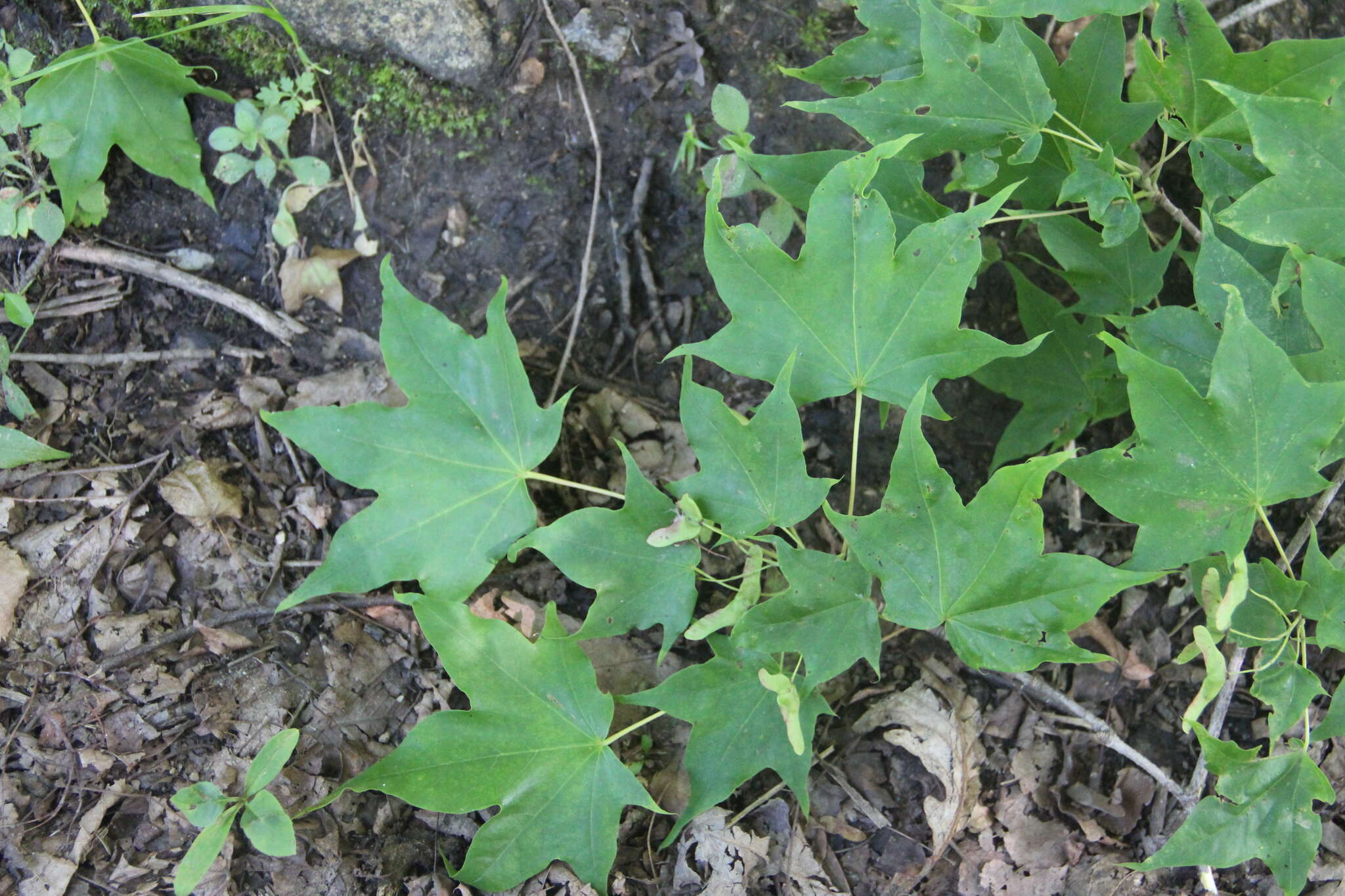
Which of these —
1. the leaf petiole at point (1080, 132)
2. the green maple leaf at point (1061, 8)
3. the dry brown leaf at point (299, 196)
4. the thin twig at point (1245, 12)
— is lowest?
the dry brown leaf at point (299, 196)

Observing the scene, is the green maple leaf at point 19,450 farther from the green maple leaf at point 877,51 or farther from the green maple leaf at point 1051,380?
the green maple leaf at point 1051,380

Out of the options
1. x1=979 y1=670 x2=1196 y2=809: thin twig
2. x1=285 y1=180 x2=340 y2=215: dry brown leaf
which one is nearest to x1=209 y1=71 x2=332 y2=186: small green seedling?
x1=285 y1=180 x2=340 y2=215: dry brown leaf

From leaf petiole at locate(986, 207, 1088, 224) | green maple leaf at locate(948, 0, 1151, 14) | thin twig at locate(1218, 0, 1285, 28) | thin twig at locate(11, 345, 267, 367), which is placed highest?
green maple leaf at locate(948, 0, 1151, 14)

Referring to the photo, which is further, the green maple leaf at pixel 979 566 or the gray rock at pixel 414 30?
the gray rock at pixel 414 30

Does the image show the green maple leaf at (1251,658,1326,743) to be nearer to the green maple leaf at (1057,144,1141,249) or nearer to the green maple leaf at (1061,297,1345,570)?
the green maple leaf at (1061,297,1345,570)

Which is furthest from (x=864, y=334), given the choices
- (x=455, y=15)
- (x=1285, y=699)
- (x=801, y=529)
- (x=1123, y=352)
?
(x=455, y=15)

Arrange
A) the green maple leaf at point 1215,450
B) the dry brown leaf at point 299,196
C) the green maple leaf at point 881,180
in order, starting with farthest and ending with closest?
1. the dry brown leaf at point 299,196
2. the green maple leaf at point 881,180
3. the green maple leaf at point 1215,450

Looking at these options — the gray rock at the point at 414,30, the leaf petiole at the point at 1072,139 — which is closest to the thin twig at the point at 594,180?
the gray rock at the point at 414,30
